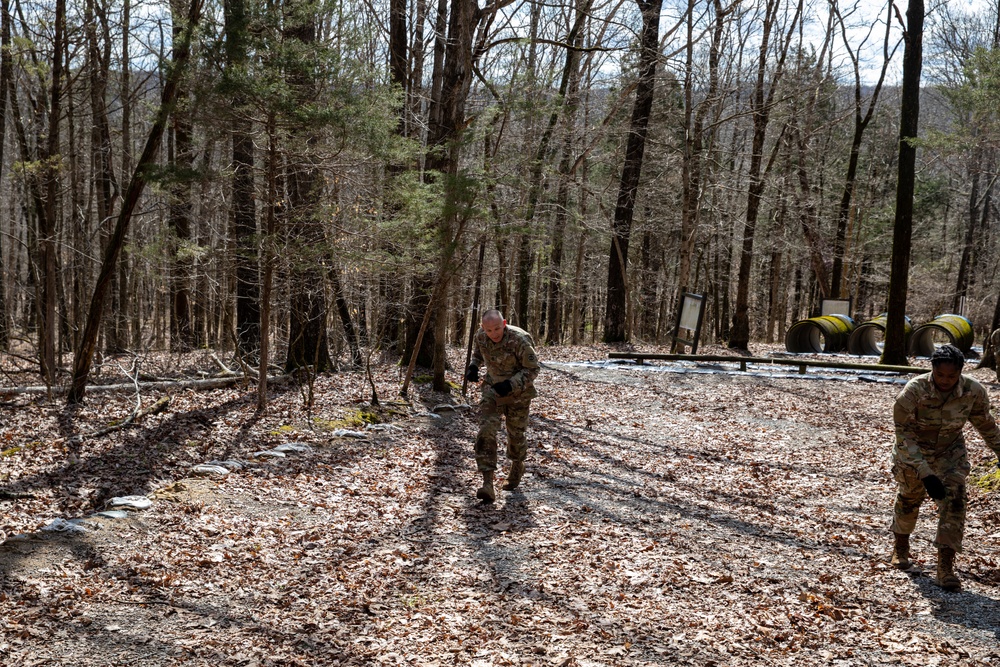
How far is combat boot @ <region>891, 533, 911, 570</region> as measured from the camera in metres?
5.57

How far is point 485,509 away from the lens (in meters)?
7.07

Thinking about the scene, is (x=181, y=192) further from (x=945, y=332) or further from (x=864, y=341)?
(x=945, y=332)

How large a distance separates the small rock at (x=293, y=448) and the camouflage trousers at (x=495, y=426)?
8.35 feet

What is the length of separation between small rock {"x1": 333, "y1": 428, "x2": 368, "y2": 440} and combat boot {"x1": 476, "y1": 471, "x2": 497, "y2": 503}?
3058 mm

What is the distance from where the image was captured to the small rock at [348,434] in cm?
972

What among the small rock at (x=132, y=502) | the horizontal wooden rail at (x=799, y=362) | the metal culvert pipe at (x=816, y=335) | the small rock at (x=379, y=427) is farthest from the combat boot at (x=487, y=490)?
A: the metal culvert pipe at (x=816, y=335)

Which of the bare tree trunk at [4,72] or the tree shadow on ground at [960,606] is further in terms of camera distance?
the bare tree trunk at [4,72]

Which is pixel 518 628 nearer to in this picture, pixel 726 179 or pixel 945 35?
pixel 726 179

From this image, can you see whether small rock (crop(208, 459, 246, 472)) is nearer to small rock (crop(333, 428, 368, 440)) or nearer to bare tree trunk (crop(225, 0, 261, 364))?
small rock (crop(333, 428, 368, 440))

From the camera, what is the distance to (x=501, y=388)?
709cm

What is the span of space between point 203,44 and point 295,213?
91.0 inches

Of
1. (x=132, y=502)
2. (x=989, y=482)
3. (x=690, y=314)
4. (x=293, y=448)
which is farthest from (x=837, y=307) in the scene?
(x=132, y=502)

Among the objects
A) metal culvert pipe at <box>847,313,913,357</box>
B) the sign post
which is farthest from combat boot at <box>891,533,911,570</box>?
metal culvert pipe at <box>847,313,913,357</box>

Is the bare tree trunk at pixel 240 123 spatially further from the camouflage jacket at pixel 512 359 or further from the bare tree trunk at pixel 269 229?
the camouflage jacket at pixel 512 359
